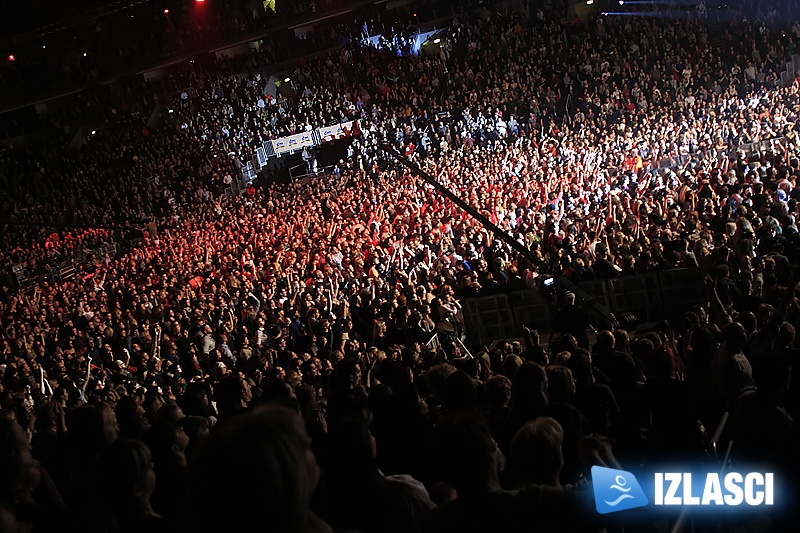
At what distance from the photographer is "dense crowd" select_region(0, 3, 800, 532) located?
8.18 feet

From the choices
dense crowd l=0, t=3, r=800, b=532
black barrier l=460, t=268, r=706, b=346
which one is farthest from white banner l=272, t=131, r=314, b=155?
black barrier l=460, t=268, r=706, b=346

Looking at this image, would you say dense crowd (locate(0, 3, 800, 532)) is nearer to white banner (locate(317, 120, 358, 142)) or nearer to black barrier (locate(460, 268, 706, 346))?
black barrier (locate(460, 268, 706, 346))

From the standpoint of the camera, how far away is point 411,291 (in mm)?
11031

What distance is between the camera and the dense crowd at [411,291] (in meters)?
2.49

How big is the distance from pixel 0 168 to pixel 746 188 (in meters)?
30.3

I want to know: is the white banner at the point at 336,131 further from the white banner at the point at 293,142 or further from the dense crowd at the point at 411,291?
the dense crowd at the point at 411,291

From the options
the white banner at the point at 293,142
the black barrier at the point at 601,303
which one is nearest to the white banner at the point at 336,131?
the white banner at the point at 293,142

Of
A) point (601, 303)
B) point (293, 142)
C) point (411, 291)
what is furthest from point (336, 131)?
point (601, 303)

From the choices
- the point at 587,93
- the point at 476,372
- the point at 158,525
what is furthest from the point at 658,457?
the point at 587,93

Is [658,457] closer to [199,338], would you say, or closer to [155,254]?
[199,338]

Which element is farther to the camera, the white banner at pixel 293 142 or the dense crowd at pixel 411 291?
the white banner at pixel 293 142

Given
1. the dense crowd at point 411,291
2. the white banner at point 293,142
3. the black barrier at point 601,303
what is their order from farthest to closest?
the white banner at point 293,142, the black barrier at point 601,303, the dense crowd at point 411,291

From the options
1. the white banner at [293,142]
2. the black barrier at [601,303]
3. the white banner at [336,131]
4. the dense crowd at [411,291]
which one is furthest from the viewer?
the white banner at [293,142]

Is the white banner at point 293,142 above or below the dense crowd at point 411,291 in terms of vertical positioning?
above
